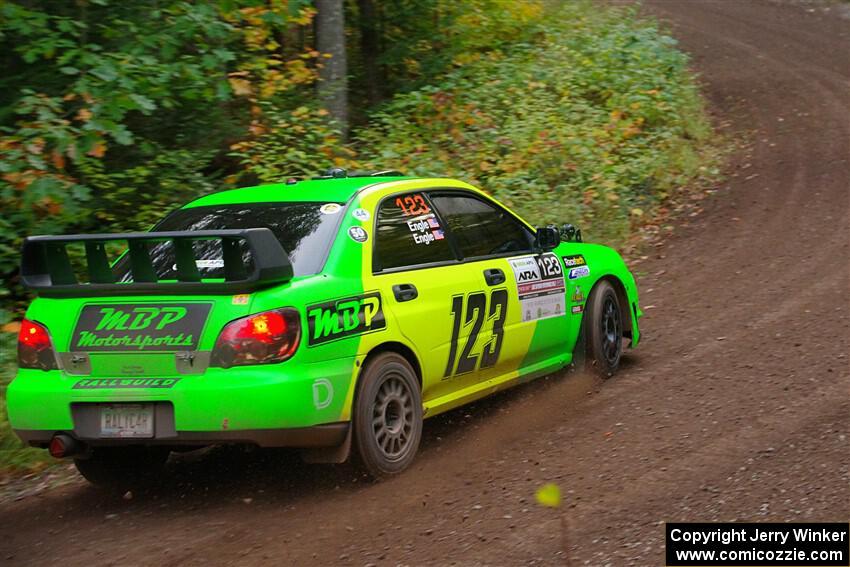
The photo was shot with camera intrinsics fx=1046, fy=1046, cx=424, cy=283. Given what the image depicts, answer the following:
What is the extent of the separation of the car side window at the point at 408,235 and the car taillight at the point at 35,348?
69.6 inches

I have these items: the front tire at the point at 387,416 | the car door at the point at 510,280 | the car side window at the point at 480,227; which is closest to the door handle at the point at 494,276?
the car door at the point at 510,280

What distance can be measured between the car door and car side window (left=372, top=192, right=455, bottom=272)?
14cm

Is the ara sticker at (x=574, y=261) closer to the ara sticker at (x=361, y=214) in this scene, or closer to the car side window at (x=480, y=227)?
the car side window at (x=480, y=227)

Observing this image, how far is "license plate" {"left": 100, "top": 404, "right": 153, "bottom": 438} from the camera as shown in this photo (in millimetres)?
5184

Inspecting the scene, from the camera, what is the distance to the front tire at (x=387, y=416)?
549 centimetres

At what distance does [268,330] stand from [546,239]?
→ 2.76 meters

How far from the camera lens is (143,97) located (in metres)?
9.32

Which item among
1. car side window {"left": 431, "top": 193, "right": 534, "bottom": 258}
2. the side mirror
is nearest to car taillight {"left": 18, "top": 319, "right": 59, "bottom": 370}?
car side window {"left": 431, "top": 193, "right": 534, "bottom": 258}

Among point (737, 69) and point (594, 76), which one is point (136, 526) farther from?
point (737, 69)

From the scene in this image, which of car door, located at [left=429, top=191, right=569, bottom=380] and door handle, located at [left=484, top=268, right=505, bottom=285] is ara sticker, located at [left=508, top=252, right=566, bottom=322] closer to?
car door, located at [left=429, top=191, right=569, bottom=380]

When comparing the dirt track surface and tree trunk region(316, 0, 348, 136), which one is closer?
the dirt track surface
